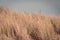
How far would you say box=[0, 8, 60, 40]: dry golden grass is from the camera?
673 centimetres

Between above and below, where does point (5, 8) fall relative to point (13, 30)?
above

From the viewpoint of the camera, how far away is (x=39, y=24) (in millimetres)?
7309

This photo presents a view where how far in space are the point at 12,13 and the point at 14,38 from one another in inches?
69.4

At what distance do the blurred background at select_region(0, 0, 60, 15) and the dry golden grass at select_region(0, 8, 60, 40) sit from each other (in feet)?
4.86

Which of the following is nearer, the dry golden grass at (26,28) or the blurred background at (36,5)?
the dry golden grass at (26,28)

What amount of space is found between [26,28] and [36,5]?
16.1 feet

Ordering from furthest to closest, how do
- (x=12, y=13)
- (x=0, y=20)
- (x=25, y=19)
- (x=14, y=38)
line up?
1. (x=12, y=13)
2. (x=25, y=19)
3. (x=0, y=20)
4. (x=14, y=38)

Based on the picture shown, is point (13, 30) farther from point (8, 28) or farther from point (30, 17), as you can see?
point (30, 17)

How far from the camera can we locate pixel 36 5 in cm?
1193

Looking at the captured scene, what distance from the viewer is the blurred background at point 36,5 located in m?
9.58

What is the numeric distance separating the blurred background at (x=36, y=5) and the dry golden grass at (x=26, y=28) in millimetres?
1482

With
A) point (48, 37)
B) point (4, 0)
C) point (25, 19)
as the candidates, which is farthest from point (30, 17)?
point (4, 0)

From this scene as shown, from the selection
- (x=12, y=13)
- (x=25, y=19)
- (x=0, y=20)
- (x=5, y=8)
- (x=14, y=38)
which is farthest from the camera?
(x=5, y=8)

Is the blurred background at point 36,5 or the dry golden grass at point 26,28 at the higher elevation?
the blurred background at point 36,5
